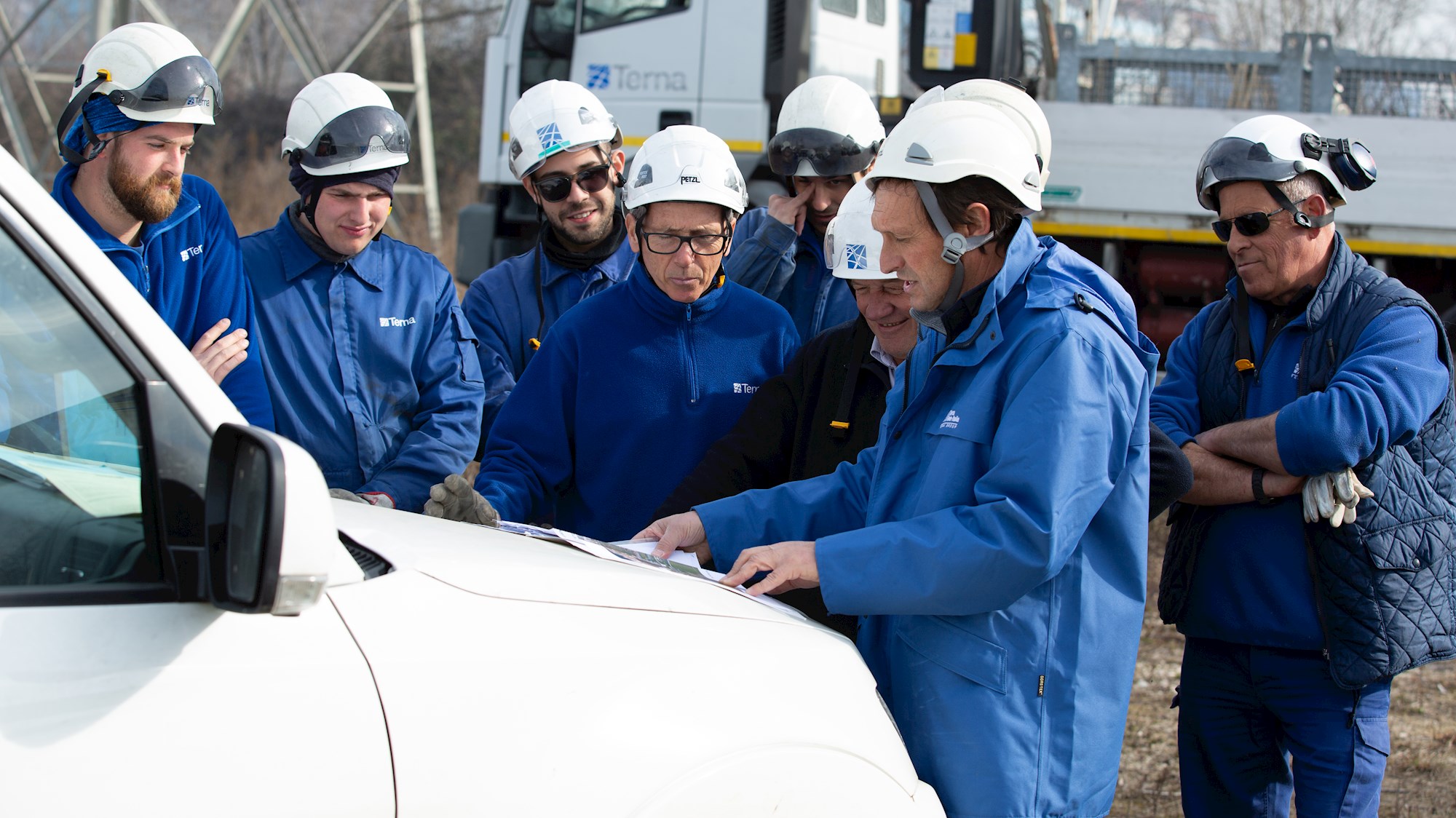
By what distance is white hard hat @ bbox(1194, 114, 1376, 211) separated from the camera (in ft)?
9.68

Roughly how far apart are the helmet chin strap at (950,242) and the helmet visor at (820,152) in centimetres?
168

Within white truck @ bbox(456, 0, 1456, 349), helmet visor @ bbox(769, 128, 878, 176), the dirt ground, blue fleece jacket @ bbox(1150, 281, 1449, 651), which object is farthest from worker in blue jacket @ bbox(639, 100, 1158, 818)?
white truck @ bbox(456, 0, 1456, 349)

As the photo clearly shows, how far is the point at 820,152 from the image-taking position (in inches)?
153

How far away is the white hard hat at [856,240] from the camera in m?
2.93

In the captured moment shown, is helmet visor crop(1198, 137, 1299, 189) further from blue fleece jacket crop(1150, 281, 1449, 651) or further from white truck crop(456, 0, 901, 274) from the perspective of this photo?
white truck crop(456, 0, 901, 274)

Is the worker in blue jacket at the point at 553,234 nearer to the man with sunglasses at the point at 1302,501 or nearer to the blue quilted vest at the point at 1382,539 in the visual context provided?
the man with sunglasses at the point at 1302,501

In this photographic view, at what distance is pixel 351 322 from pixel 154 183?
58cm

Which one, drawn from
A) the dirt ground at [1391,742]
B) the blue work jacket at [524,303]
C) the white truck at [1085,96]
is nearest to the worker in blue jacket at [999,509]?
the blue work jacket at [524,303]

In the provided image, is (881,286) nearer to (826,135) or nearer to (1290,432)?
(1290,432)

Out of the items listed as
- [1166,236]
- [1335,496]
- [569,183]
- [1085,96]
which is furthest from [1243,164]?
[1085,96]

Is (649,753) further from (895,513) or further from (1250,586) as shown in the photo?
(1250,586)

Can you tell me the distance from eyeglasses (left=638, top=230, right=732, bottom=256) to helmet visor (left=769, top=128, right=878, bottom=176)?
826 millimetres

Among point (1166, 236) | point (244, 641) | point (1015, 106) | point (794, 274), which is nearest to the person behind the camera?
point (244, 641)

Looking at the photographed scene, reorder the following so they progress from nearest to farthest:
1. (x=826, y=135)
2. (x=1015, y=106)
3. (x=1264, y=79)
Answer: (x=1015, y=106)
(x=826, y=135)
(x=1264, y=79)
